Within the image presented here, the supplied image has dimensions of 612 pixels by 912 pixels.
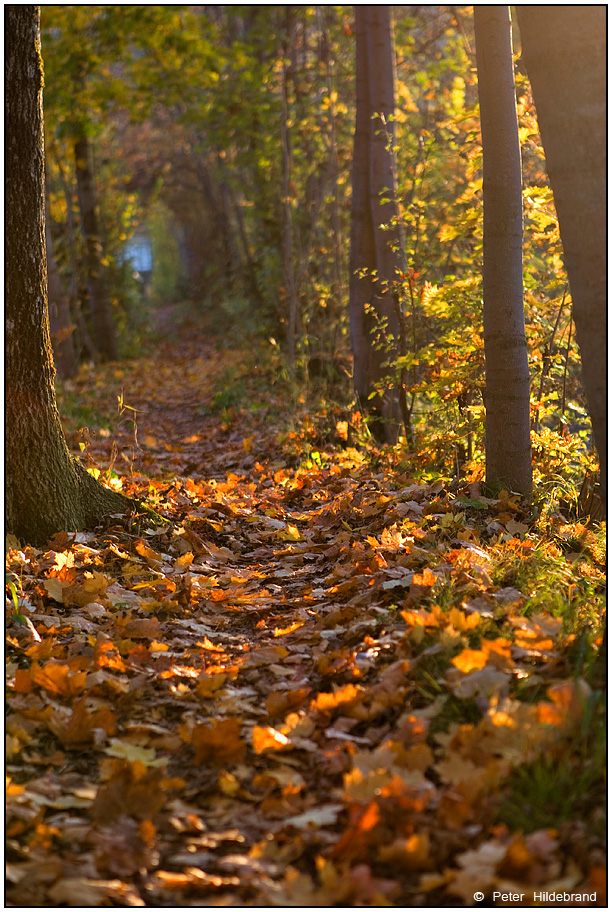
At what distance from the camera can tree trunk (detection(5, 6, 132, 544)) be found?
149 inches

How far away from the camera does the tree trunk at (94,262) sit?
Result: 50.2 feet

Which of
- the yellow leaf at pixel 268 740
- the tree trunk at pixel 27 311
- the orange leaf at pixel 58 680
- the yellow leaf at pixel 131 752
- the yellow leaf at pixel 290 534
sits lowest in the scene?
the yellow leaf at pixel 131 752

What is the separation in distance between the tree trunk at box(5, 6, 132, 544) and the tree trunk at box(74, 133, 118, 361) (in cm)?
1190

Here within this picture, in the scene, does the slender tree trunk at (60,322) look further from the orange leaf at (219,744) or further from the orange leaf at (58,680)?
the orange leaf at (219,744)

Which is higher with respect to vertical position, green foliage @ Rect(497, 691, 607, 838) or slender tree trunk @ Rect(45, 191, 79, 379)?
slender tree trunk @ Rect(45, 191, 79, 379)

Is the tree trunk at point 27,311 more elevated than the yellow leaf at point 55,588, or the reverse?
the tree trunk at point 27,311

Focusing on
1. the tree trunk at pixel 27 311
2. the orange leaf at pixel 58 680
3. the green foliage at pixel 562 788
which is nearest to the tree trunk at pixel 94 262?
the tree trunk at pixel 27 311

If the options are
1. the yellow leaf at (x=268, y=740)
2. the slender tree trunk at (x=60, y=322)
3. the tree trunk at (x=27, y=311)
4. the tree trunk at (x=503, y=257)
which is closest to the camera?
the yellow leaf at (x=268, y=740)

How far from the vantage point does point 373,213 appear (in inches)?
294

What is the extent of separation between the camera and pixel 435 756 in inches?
84.5

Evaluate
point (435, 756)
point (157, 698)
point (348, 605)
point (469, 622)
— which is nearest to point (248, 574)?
point (348, 605)

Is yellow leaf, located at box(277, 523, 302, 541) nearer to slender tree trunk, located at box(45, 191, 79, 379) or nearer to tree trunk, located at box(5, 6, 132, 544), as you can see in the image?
tree trunk, located at box(5, 6, 132, 544)

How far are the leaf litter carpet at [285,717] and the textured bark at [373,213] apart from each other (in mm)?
3307

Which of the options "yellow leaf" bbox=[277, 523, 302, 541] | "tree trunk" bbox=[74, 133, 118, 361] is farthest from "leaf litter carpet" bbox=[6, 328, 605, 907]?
"tree trunk" bbox=[74, 133, 118, 361]
